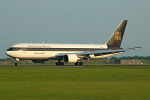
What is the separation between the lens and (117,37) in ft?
219

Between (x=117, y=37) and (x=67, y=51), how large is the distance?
474 inches

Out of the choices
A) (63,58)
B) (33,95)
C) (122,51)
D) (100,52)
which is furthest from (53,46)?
(33,95)

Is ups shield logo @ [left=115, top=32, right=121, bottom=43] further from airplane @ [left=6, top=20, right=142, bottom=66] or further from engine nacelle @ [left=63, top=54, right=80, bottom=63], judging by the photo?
engine nacelle @ [left=63, top=54, right=80, bottom=63]

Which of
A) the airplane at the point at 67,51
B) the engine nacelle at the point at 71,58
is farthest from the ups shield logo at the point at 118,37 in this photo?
the engine nacelle at the point at 71,58

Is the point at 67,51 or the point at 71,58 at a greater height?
the point at 67,51

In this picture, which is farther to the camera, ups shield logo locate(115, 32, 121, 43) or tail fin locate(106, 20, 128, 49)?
ups shield logo locate(115, 32, 121, 43)

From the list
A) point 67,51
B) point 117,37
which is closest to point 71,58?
point 67,51

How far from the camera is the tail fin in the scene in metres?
66.4

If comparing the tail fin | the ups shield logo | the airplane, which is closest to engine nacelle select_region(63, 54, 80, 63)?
the airplane

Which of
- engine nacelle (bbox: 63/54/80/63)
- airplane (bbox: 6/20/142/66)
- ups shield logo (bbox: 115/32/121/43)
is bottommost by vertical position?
engine nacelle (bbox: 63/54/80/63)

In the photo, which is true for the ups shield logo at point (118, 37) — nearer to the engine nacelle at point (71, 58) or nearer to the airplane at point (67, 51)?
the airplane at point (67, 51)

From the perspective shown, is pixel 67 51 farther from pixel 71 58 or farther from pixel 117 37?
pixel 117 37

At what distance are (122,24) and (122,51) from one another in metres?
7.17

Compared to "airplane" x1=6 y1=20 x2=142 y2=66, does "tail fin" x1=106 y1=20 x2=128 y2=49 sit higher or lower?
higher
